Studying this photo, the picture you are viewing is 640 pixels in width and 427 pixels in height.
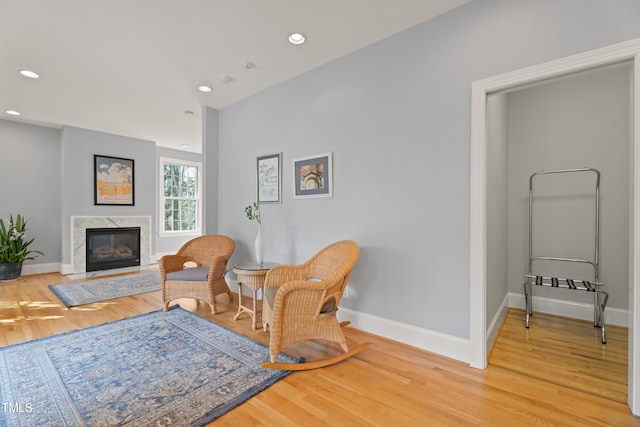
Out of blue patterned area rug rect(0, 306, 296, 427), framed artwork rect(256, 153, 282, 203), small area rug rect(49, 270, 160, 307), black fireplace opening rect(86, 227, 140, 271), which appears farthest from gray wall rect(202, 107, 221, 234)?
black fireplace opening rect(86, 227, 140, 271)

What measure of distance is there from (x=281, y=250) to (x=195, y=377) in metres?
1.67

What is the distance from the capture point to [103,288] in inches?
170

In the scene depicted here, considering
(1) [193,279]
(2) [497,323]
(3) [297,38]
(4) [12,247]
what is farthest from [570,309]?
(4) [12,247]

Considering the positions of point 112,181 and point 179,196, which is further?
point 179,196

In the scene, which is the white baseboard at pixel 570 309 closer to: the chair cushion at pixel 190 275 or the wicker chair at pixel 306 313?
the wicker chair at pixel 306 313

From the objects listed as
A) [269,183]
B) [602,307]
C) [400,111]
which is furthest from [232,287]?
[602,307]

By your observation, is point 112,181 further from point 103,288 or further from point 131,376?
point 131,376

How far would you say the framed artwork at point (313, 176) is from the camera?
2.97m

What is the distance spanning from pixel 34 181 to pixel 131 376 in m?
5.34

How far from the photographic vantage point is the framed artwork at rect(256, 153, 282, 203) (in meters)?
3.47

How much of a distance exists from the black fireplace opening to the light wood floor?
114 inches

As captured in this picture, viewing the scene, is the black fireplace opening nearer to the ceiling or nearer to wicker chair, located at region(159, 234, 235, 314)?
the ceiling

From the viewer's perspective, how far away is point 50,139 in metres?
5.35

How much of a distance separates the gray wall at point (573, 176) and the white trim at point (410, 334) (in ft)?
6.13
